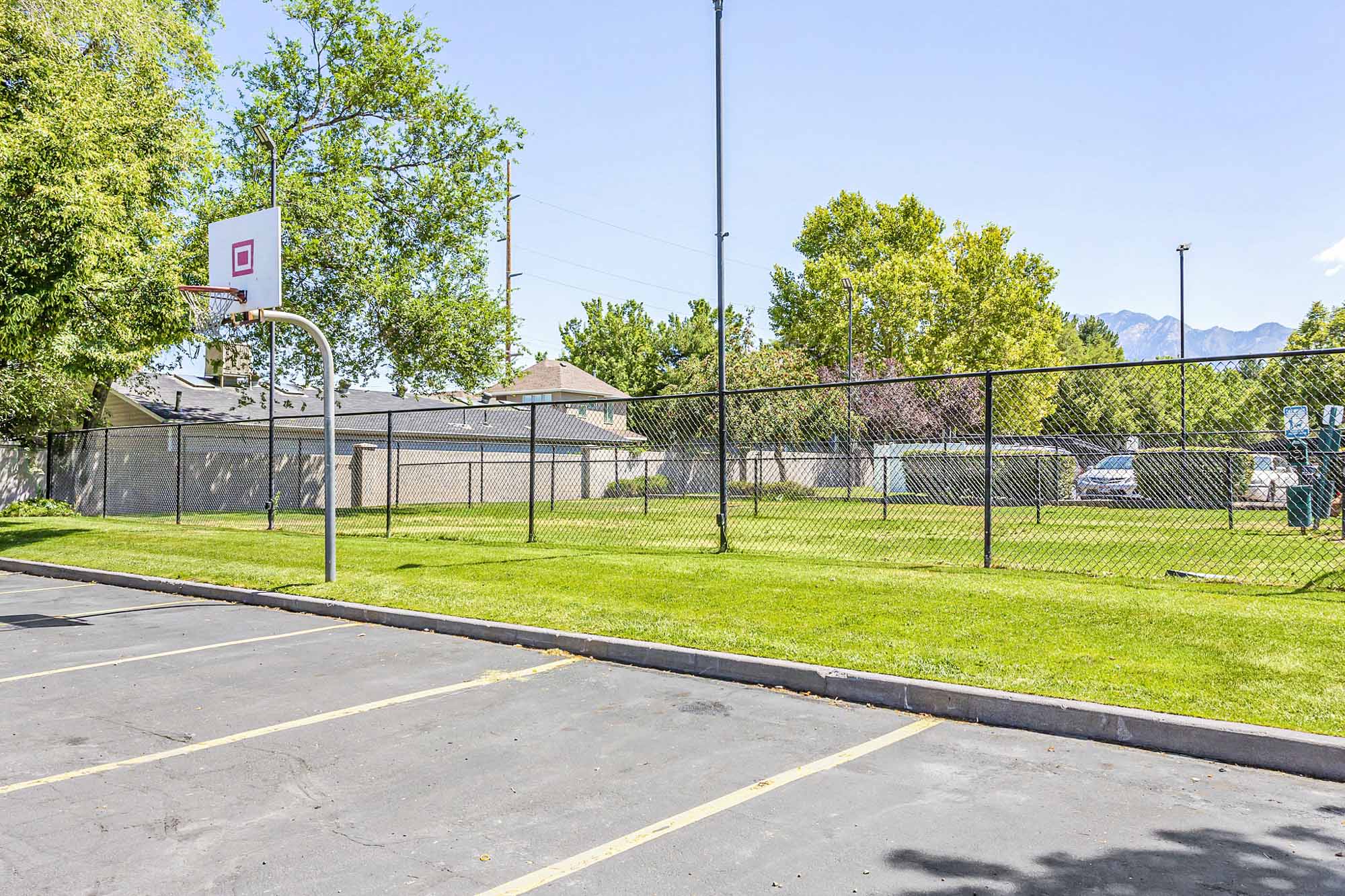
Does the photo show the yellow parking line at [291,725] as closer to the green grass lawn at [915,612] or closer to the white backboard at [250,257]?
the green grass lawn at [915,612]

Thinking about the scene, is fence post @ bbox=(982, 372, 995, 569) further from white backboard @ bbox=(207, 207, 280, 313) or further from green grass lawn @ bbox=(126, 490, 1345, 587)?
white backboard @ bbox=(207, 207, 280, 313)

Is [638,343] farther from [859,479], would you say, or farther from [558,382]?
[859,479]

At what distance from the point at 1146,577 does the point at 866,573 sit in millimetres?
3059

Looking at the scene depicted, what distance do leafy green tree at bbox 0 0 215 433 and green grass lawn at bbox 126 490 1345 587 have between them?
5.32 m

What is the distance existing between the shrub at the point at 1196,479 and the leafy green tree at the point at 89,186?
17.4 meters

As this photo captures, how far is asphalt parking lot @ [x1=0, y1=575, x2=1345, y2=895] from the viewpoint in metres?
3.70

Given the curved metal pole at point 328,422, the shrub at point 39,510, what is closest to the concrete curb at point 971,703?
the curved metal pole at point 328,422

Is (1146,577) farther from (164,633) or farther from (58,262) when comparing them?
(58,262)

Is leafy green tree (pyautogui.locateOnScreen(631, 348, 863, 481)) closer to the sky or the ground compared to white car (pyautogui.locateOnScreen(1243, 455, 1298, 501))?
closer to the sky

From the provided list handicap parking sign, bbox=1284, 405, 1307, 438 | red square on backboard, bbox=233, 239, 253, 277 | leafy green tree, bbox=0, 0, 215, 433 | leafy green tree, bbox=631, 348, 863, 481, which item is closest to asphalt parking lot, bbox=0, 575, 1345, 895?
red square on backboard, bbox=233, 239, 253, 277

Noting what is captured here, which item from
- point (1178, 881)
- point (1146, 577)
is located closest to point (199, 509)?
point (1146, 577)

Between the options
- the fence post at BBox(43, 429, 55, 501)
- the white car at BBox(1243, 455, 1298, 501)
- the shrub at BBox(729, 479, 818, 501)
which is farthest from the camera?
the fence post at BBox(43, 429, 55, 501)

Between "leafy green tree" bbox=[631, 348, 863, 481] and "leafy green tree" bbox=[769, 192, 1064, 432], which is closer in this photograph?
"leafy green tree" bbox=[631, 348, 863, 481]

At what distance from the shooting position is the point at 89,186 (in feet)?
48.2
